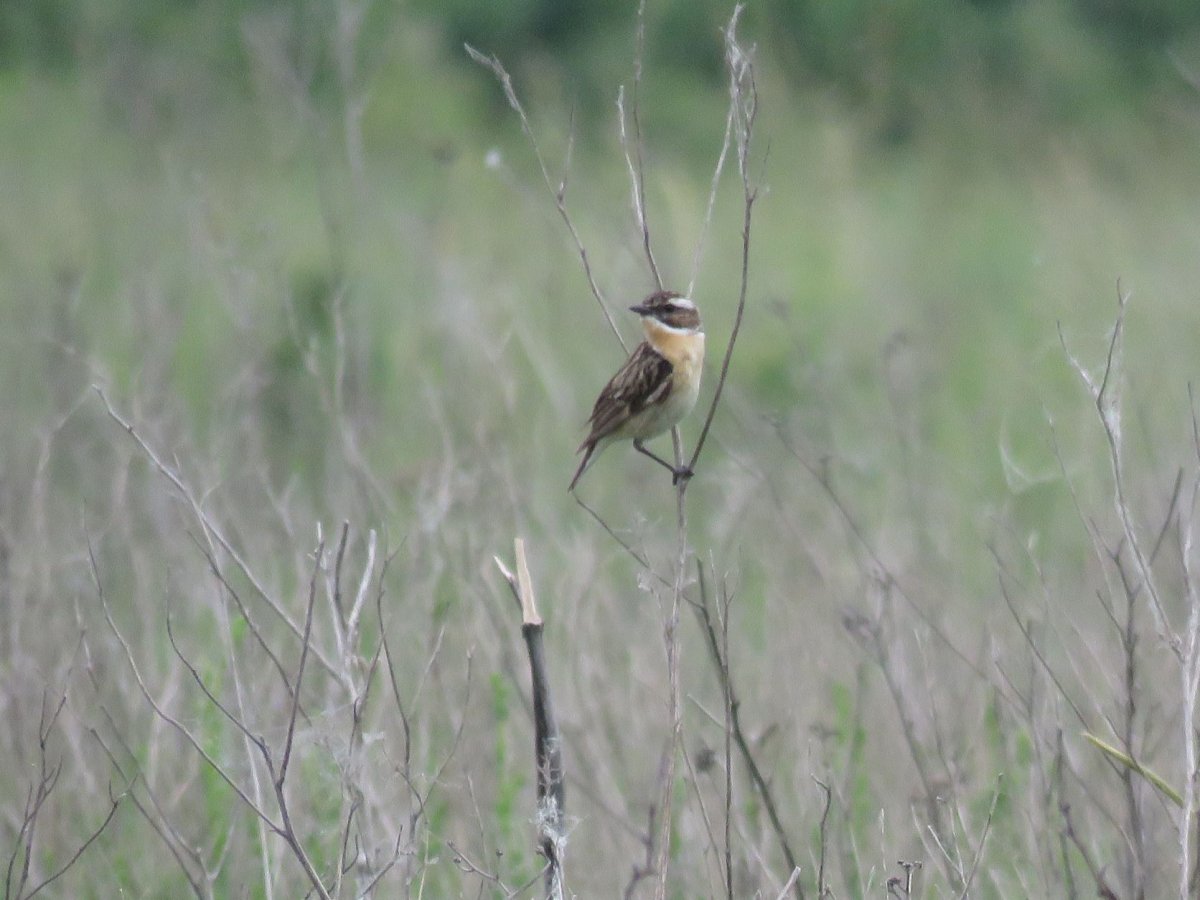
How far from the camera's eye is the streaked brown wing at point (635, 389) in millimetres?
4480

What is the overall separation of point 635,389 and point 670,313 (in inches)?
8.8

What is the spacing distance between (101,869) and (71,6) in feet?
49.8

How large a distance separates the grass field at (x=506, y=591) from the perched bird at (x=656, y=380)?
0.65 ft

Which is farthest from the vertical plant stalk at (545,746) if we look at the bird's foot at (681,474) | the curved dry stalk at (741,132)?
the bird's foot at (681,474)

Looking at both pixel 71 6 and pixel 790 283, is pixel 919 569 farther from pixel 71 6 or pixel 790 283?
pixel 71 6

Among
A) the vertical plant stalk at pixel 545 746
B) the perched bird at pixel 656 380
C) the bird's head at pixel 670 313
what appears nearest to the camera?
the vertical plant stalk at pixel 545 746

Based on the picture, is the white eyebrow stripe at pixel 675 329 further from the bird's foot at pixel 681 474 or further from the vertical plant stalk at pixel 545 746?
the vertical plant stalk at pixel 545 746

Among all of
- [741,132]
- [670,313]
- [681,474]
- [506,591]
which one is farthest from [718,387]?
[506,591]

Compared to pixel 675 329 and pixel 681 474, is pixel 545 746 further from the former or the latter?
pixel 675 329

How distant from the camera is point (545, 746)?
A: 2.68 m

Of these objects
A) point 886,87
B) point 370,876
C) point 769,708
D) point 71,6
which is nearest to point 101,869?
point 370,876

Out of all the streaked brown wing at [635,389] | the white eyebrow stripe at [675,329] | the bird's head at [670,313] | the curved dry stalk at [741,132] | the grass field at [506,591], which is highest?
the curved dry stalk at [741,132]

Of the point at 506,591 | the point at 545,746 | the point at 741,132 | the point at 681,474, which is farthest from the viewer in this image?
the point at 506,591

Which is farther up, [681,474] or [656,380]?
[681,474]
